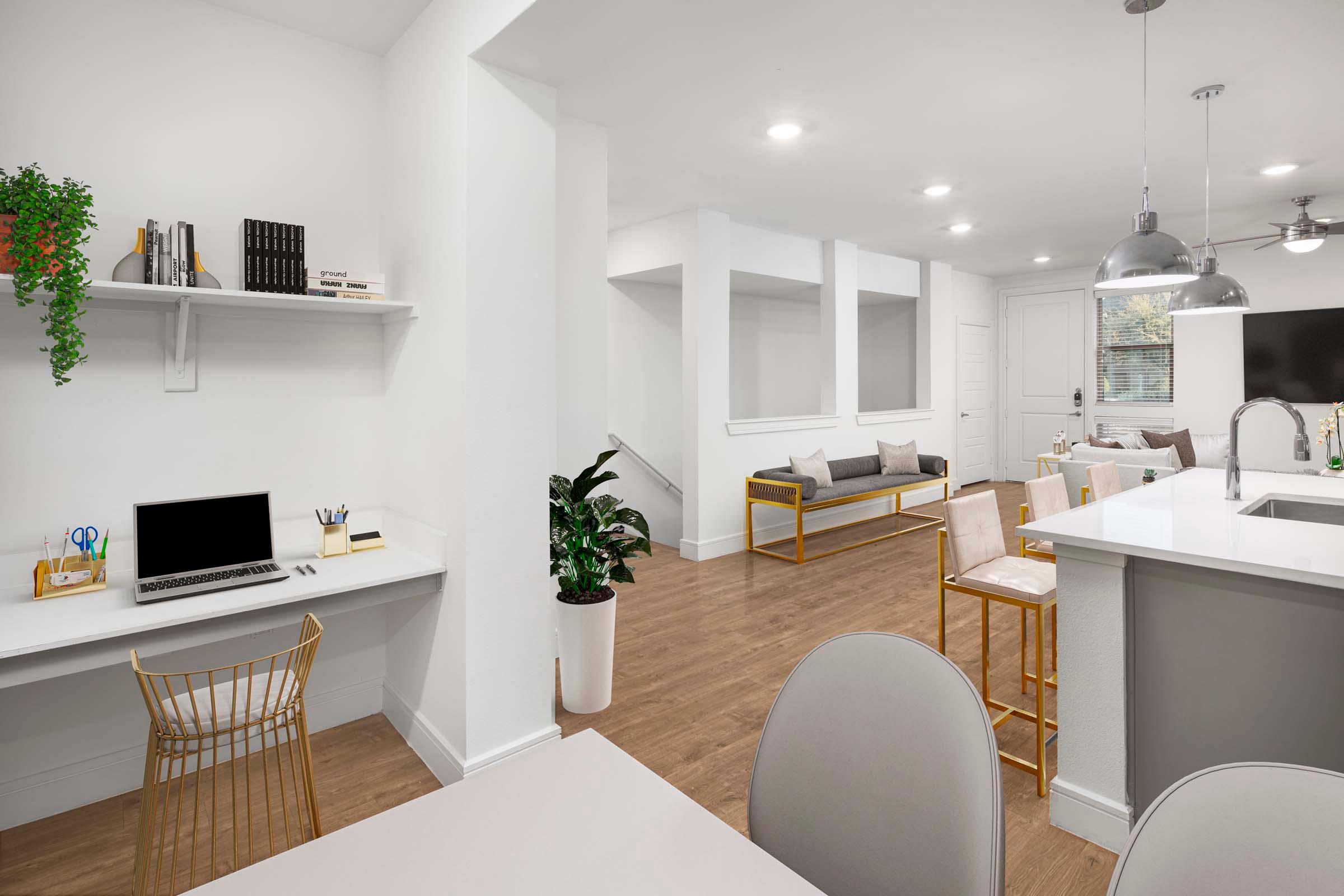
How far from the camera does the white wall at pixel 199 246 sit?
216cm

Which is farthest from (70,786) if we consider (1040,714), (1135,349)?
(1135,349)

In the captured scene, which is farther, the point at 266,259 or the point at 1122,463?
the point at 1122,463

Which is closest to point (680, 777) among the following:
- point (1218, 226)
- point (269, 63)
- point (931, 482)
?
point (269, 63)

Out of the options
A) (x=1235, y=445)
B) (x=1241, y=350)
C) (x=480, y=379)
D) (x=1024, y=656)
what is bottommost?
(x=1024, y=656)

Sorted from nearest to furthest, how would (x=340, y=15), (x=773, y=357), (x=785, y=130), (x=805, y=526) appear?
(x=340, y=15), (x=785, y=130), (x=805, y=526), (x=773, y=357)

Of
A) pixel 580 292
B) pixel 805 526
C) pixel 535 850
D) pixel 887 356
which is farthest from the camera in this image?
pixel 887 356

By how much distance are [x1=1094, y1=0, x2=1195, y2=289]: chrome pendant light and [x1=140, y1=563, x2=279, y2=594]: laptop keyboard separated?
122 inches

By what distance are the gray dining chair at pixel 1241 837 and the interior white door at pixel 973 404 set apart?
25.8 ft

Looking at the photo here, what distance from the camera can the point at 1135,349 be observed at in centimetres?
779

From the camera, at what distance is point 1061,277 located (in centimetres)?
827

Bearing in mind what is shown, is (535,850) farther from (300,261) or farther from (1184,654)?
(300,261)

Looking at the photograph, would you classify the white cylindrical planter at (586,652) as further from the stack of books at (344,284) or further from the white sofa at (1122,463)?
the white sofa at (1122,463)

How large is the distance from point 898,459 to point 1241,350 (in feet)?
12.4

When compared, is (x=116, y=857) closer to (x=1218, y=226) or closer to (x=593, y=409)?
(x=593, y=409)
